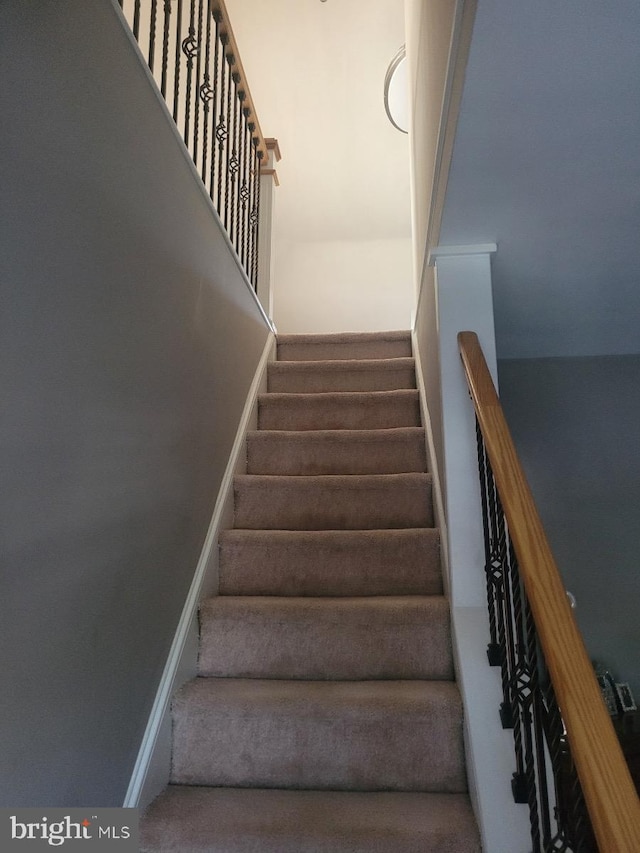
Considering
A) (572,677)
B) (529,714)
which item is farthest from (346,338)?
(572,677)

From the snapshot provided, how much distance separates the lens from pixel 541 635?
37.4 inches

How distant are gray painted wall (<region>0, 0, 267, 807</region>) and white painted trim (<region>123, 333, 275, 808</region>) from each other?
0.04 metres

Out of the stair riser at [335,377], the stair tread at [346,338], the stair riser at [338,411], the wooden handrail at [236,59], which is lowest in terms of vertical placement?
the stair riser at [338,411]

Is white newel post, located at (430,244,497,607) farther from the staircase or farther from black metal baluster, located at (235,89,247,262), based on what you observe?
black metal baluster, located at (235,89,247,262)

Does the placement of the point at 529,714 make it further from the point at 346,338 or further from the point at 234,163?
the point at 346,338

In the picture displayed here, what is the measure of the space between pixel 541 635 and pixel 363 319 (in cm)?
451

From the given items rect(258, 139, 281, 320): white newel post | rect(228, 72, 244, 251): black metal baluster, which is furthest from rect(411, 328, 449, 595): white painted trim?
rect(228, 72, 244, 251): black metal baluster

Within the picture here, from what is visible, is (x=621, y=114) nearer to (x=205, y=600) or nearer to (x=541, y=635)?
(x=541, y=635)

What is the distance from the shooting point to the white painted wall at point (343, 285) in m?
5.27

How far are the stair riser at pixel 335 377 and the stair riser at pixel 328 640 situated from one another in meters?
1.59

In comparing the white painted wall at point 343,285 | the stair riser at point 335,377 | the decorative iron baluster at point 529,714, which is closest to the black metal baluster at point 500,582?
the decorative iron baluster at point 529,714

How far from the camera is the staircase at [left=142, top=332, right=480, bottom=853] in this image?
54.7 inches

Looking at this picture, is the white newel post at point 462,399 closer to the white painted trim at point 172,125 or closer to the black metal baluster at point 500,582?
the black metal baluster at point 500,582

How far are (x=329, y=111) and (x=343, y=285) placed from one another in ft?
5.20
